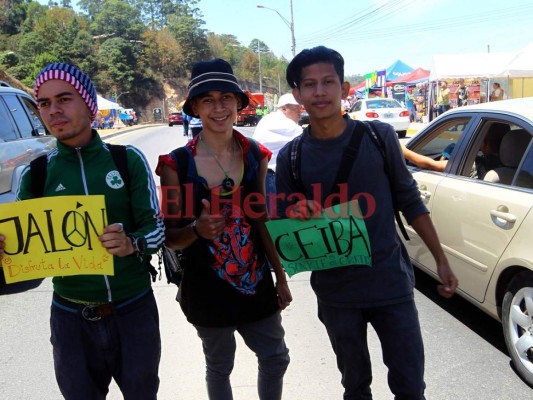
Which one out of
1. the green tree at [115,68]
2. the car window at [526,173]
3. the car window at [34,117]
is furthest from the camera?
the green tree at [115,68]

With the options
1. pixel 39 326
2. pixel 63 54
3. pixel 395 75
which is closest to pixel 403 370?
pixel 39 326

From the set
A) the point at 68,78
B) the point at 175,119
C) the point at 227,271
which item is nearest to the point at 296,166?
the point at 227,271

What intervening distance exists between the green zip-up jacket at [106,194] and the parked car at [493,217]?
214 centimetres

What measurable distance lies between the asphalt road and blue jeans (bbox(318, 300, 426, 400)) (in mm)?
805

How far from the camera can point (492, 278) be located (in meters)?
3.17

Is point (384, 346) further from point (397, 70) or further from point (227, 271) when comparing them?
point (397, 70)

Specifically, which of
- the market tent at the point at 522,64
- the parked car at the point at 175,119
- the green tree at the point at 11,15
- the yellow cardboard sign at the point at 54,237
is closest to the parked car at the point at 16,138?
the yellow cardboard sign at the point at 54,237

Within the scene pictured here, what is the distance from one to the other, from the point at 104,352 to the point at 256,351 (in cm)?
70

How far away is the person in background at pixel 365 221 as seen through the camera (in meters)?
2.05

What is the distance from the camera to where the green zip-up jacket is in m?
1.87

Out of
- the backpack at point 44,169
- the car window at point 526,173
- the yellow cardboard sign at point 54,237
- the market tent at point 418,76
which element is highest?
the market tent at point 418,76

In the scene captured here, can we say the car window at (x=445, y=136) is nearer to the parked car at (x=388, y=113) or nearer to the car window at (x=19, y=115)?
the car window at (x=19, y=115)

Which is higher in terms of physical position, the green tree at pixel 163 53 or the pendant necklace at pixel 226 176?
the green tree at pixel 163 53

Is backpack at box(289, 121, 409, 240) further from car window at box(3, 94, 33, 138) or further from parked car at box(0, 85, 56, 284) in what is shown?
car window at box(3, 94, 33, 138)
